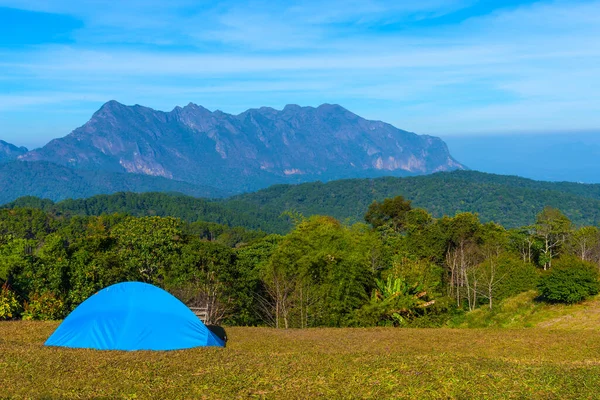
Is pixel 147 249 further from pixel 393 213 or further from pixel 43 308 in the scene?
pixel 393 213

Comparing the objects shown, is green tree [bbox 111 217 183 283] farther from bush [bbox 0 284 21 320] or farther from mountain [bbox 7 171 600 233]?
mountain [bbox 7 171 600 233]

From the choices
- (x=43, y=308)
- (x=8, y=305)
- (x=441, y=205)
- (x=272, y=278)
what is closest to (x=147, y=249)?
(x=272, y=278)

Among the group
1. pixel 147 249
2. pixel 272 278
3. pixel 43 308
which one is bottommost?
pixel 272 278

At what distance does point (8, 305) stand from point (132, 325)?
6293mm

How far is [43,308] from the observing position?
55.4ft

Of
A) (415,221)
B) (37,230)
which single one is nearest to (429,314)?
(415,221)

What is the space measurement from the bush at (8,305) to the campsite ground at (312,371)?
3350mm

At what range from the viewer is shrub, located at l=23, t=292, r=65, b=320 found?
1673cm

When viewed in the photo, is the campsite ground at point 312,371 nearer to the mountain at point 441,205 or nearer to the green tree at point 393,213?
the green tree at point 393,213

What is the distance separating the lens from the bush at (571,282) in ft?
70.2

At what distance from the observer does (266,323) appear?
25.1 m

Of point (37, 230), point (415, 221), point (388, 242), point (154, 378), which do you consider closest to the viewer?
point (154, 378)

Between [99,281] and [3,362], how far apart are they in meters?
10.2

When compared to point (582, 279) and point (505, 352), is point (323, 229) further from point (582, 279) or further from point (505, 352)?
point (505, 352)
